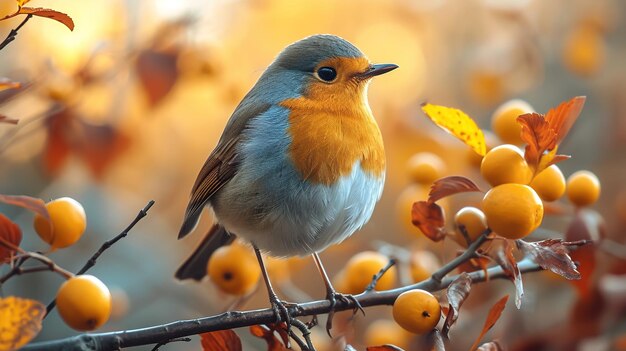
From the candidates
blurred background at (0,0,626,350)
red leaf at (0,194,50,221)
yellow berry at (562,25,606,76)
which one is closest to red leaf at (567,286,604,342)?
blurred background at (0,0,626,350)

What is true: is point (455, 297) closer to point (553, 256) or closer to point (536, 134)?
point (553, 256)

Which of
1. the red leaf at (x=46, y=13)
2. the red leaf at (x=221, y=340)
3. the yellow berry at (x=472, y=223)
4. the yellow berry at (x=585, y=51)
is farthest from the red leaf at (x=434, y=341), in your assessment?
the yellow berry at (x=585, y=51)

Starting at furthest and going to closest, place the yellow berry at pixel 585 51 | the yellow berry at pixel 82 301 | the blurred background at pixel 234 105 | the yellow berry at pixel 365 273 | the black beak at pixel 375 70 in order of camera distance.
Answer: the yellow berry at pixel 585 51
the blurred background at pixel 234 105
the black beak at pixel 375 70
the yellow berry at pixel 365 273
the yellow berry at pixel 82 301

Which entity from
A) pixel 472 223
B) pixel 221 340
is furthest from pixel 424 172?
pixel 221 340

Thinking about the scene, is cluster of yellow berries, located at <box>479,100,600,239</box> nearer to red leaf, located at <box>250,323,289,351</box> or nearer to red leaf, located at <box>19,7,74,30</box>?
red leaf, located at <box>250,323,289,351</box>

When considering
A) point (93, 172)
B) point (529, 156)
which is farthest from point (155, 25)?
point (529, 156)

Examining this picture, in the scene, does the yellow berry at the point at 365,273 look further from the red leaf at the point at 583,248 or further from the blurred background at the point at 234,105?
the red leaf at the point at 583,248
